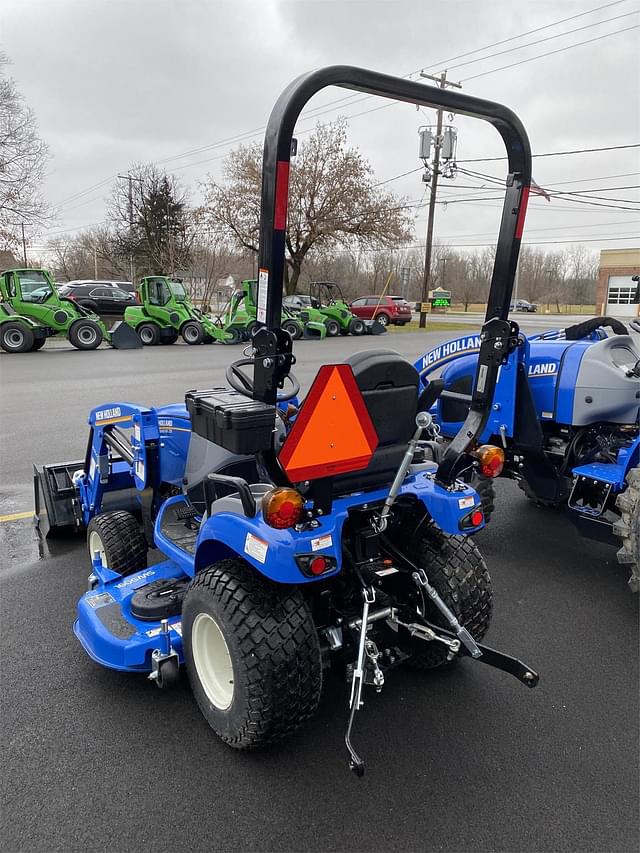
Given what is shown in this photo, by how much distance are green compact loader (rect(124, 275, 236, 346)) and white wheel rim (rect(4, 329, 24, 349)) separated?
3602mm

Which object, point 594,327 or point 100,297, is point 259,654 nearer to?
point 594,327

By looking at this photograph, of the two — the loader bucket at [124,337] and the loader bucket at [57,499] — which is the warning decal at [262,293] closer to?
the loader bucket at [57,499]

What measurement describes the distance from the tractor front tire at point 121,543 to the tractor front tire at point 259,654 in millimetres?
1082

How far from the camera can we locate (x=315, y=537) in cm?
216

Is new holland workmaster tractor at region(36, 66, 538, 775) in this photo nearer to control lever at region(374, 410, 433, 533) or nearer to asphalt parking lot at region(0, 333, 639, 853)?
control lever at region(374, 410, 433, 533)

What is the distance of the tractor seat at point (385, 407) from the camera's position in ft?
→ 7.61

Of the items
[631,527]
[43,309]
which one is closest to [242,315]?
[43,309]

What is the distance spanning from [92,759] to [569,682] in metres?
2.08

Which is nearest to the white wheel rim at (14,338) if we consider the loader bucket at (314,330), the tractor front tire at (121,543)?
the loader bucket at (314,330)

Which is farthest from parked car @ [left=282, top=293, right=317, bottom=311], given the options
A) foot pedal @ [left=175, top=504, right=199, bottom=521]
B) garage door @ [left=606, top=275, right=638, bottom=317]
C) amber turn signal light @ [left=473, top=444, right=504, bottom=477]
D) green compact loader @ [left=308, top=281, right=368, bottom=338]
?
garage door @ [left=606, top=275, right=638, bottom=317]

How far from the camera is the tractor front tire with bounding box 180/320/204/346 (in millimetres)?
19578

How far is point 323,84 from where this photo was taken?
1.97 metres

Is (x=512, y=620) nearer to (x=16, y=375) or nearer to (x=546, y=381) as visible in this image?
(x=546, y=381)

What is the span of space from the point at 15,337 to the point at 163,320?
447 cm
